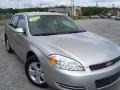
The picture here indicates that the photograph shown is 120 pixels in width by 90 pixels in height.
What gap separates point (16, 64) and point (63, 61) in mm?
2686

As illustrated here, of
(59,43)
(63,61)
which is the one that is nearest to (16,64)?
(59,43)

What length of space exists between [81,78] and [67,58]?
419 mm

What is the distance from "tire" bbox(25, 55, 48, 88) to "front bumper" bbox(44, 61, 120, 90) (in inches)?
16.0

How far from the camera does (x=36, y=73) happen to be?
4.45 metres

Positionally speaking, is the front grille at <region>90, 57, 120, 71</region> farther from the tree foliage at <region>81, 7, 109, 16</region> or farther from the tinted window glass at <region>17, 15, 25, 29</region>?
the tree foliage at <region>81, 7, 109, 16</region>

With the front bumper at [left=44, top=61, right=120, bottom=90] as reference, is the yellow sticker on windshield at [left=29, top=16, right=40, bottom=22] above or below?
above

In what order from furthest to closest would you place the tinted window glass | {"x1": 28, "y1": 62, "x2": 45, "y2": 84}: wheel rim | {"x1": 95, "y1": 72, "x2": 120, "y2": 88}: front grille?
the tinted window glass < {"x1": 28, "y1": 62, "x2": 45, "y2": 84}: wheel rim < {"x1": 95, "y1": 72, "x2": 120, "y2": 88}: front grille

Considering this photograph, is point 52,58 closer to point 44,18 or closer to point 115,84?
point 115,84

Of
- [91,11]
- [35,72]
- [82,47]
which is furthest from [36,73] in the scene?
[91,11]

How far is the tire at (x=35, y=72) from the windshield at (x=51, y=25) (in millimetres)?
697

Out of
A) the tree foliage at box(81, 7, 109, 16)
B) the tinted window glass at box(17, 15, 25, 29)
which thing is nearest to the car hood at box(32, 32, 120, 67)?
the tinted window glass at box(17, 15, 25, 29)

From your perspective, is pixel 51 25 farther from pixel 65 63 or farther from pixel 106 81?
pixel 106 81

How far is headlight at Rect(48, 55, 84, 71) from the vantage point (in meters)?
3.62

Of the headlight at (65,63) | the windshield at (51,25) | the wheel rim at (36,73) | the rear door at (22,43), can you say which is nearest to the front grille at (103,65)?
the headlight at (65,63)
